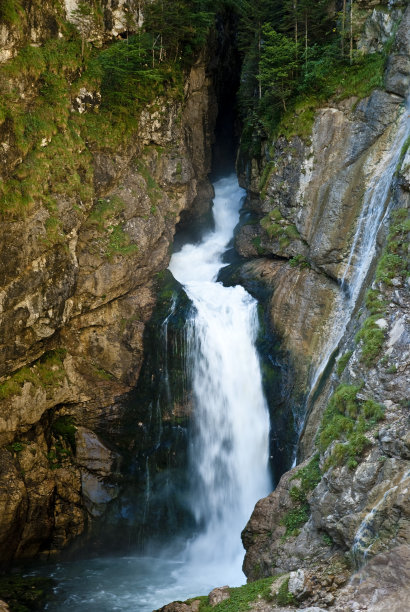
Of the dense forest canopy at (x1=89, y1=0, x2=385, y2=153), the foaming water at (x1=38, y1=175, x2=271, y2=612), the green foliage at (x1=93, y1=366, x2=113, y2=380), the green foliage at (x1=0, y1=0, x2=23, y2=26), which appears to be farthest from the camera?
the green foliage at (x1=93, y1=366, x2=113, y2=380)

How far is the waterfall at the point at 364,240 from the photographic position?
627 inches

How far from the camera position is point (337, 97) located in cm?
1886

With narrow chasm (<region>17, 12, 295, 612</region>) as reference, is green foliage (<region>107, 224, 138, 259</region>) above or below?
above

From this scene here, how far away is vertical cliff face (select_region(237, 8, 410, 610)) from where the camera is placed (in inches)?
380

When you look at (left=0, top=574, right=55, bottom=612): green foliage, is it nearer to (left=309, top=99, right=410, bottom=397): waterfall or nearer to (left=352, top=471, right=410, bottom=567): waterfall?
(left=352, top=471, right=410, bottom=567): waterfall

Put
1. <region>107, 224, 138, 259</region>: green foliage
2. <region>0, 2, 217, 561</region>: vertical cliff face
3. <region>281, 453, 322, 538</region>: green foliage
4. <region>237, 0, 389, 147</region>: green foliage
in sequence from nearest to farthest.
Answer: <region>281, 453, 322, 538</region>: green foliage
<region>0, 2, 217, 561</region>: vertical cliff face
<region>237, 0, 389, 147</region>: green foliage
<region>107, 224, 138, 259</region>: green foliage

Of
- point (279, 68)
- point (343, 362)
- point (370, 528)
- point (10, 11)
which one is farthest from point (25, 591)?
point (279, 68)

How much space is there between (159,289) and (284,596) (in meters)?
13.0

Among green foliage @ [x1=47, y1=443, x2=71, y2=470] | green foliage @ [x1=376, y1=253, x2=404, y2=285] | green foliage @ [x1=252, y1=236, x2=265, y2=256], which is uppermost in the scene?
green foliage @ [x1=252, y1=236, x2=265, y2=256]

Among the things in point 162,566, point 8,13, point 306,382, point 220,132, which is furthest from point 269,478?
point 220,132

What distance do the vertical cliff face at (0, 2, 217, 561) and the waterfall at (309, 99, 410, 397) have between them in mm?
7225

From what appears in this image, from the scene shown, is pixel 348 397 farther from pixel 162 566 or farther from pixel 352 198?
pixel 162 566

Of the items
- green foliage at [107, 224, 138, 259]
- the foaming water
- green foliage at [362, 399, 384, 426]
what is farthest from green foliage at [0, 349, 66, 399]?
green foliage at [362, 399, 384, 426]

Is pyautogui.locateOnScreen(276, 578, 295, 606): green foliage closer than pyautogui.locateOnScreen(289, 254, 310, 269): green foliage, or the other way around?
pyautogui.locateOnScreen(276, 578, 295, 606): green foliage
